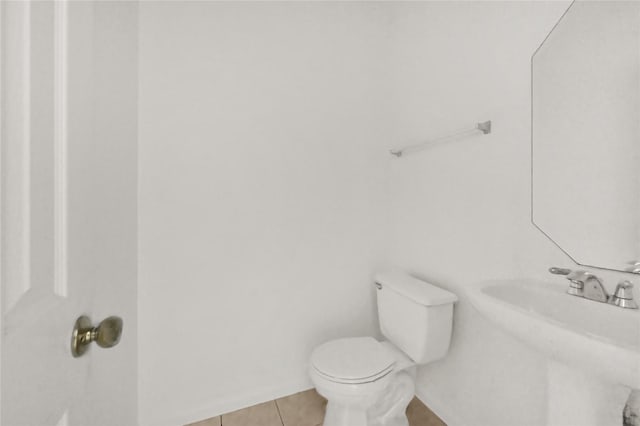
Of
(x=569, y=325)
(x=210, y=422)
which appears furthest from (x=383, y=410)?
(x=569, y=325)

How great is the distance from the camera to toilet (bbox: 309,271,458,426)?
1.21 m

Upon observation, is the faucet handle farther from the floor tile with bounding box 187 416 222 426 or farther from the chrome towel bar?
the floor tile with bounding box 187 416 222 426

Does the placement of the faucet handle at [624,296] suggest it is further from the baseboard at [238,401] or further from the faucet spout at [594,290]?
the baseboard at [238,401]

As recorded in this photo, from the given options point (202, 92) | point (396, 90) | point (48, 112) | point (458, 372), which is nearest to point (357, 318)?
point (458, 372)

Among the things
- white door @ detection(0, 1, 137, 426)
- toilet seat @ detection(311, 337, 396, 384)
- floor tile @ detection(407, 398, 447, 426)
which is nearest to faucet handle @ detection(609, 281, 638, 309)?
toilet seat @ detection(311, 337, 396, 384)

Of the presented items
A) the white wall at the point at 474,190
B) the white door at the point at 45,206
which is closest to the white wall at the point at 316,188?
the white wall at the point at 474,190

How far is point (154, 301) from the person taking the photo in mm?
1404

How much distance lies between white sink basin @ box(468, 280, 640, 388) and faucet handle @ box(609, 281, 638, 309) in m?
0.02

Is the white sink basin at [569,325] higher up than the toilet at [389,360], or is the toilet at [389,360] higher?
the white sink basin at [569,325]

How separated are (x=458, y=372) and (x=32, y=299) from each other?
1584 mm

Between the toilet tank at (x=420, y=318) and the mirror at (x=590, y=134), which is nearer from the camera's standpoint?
the mirror at (x=590, y=134)

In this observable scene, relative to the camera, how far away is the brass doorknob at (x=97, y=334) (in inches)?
18.8

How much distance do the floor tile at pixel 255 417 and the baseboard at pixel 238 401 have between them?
3 cm

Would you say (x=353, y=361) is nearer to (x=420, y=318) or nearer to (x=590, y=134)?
(x=420, y=318)
